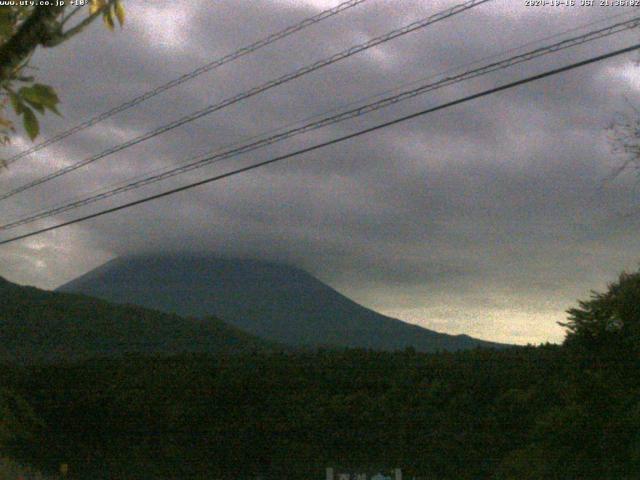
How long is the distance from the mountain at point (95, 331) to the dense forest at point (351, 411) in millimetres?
6842

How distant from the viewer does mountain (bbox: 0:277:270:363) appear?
25013 mm

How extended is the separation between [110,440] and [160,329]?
9.85 m

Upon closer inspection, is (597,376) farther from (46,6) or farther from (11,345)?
(11,345)

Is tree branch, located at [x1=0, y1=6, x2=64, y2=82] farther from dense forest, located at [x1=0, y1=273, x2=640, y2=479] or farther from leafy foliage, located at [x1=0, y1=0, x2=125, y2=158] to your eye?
dense forest, located at [x1=0, y1=273, x2=640, y2=479]

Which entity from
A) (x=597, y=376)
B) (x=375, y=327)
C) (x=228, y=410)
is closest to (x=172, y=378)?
(x=228, y=410)

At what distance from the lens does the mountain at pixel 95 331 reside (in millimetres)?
25013

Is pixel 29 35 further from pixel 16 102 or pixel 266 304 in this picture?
pixel 266 304

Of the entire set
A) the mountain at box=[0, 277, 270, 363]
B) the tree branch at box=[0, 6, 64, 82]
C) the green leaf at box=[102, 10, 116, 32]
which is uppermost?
the mountain at box=[0, 277, 270, 363]

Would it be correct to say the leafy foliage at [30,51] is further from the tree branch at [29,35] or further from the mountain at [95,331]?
the mountain at [95,331]

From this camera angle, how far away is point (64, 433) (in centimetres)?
1722

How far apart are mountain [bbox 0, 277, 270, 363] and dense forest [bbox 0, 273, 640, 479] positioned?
6.84 m

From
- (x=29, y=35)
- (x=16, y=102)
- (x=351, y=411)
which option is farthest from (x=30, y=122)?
(x=351, y=411)

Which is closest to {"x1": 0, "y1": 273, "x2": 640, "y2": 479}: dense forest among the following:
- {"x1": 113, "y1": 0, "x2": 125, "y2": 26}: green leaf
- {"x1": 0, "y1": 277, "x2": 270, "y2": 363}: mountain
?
{"x1": 0, "y1": 277, "x2": 270, "y2": 363}: mountain

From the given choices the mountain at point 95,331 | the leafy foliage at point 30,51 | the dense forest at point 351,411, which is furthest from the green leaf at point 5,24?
the mountain at point 95,331
